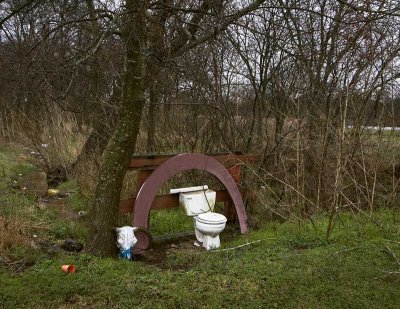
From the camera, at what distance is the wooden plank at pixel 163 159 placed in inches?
207

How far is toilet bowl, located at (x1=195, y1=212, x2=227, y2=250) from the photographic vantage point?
17.4ft

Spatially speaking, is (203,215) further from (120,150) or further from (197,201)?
(120,150)

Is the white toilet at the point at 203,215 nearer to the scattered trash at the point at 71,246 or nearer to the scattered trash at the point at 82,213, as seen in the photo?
the scattered trash at the point at 71,246

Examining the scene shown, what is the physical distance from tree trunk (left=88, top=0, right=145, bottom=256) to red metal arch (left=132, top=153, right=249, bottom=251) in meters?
0.56

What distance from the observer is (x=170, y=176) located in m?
5.50

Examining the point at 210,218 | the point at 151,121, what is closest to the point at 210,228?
the point at 210,218

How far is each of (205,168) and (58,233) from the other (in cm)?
212

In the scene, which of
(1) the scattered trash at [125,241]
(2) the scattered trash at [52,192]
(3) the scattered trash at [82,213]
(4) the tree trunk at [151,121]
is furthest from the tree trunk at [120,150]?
(2) the scattered trash at [52,192]

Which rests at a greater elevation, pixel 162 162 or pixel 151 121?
pixel 151 121

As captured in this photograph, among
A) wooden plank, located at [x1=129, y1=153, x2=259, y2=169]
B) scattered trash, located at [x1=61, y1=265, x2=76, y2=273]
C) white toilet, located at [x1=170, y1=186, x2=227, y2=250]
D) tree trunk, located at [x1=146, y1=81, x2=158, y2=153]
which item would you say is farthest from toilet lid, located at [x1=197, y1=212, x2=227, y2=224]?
tree trunk, located at [x1=146, y1=81, x2=158, y2=153]

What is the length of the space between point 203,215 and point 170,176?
0.66 metres

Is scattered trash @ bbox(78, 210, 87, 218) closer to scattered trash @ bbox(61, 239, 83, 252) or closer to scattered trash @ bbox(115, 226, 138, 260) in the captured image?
scattered trash @ bbox(61, 239, 83, 252)

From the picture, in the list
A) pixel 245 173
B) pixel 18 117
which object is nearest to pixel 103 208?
pixel 245 173

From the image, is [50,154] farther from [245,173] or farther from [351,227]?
[351,227]
